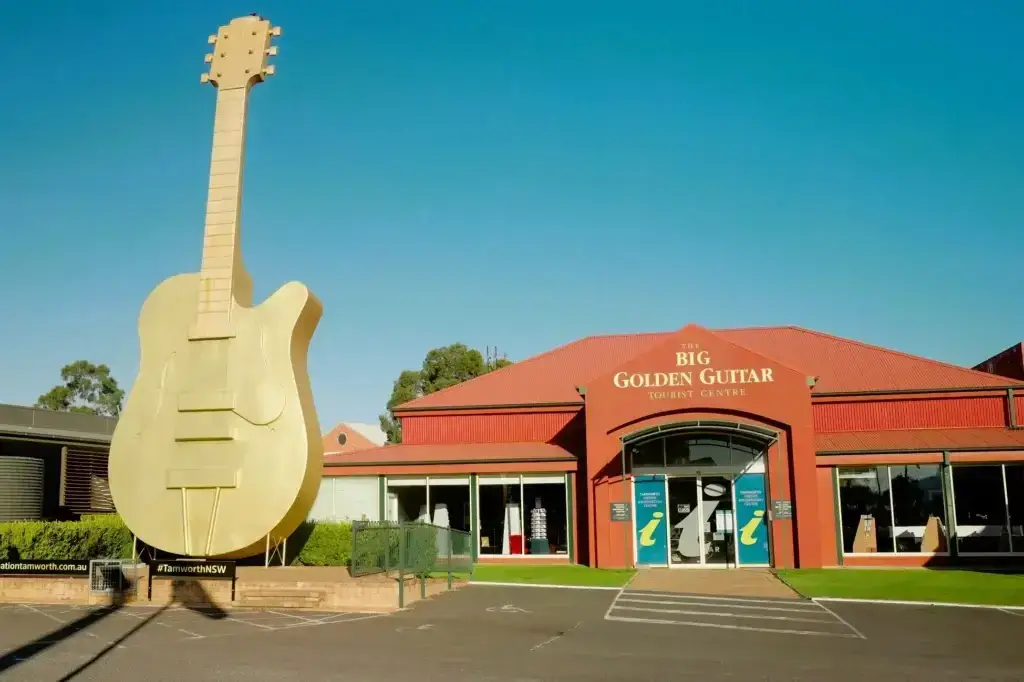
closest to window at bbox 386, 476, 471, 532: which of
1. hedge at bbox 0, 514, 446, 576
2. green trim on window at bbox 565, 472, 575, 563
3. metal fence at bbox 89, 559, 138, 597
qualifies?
green trim on window at bbox 565, 472, 575, 563

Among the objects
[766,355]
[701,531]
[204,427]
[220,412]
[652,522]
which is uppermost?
[766,355]

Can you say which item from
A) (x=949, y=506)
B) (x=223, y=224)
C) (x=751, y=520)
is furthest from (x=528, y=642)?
(x=949, y=506)

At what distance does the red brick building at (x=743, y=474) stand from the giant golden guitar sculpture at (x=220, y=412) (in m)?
9.35

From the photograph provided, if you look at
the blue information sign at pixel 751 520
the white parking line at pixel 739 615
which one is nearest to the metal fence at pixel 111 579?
the white parking line at pixel 739 615

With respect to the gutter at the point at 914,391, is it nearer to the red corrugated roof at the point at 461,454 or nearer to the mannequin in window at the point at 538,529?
the red corrugated roof at the point at 461,454

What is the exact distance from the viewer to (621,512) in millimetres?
24141

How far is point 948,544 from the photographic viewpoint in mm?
23656

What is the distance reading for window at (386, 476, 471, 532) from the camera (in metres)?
27.2

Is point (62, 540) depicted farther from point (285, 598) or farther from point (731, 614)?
point (731, 614)

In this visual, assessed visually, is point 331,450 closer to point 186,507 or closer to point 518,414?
point 518,414

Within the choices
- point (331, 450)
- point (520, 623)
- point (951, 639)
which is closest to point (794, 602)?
point (951, 639)

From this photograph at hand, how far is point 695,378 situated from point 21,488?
17105 mm

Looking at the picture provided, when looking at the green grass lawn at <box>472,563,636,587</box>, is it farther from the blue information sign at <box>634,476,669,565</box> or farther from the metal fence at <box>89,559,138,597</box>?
the metal fence at <box>89,559,138,597</box>

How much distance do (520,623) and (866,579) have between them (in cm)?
976
